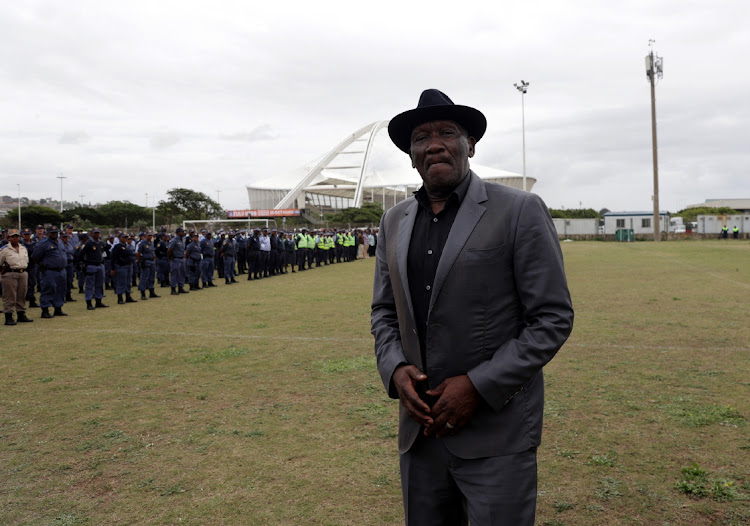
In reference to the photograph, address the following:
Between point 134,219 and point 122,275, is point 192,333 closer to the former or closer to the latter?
point 122,275

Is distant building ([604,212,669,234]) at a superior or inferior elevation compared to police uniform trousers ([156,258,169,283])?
superior

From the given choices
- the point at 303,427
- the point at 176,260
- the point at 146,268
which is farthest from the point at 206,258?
the point at 303,427

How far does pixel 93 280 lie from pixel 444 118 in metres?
13.5

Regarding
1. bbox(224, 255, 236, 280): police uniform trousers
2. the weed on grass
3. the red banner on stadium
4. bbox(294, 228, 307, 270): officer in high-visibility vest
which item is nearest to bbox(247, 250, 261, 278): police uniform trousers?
bbox(224, 255, 236, 280): police uniform trousers

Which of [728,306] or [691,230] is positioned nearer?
[728,306]

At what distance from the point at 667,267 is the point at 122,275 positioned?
18154mm

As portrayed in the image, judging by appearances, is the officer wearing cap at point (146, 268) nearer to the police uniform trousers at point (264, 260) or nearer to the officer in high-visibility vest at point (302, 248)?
the police uniform trousers at point (264, 260)

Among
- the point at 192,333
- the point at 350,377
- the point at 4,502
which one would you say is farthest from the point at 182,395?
the point at 192,333

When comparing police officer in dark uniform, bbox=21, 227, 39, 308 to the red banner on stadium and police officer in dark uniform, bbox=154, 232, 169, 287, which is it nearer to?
police officer in dark uniform, bbox=154, 232, 169, 287

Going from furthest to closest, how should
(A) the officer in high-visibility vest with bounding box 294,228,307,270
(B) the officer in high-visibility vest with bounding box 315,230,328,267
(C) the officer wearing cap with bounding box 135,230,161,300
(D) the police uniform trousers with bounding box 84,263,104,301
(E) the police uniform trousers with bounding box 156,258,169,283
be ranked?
(B) the officer in high-visibility vest with bounding box 315,230,328,267
(A) the officer in high-visibility vest with bounding box 294,228,307,270
(E) the police uniform trousers with bounding box 156,258,169,283
(C) the officer wearing cap with bounding box 135,230,161,300
(D) the police uniform trousers with bounding box 84,263,104,301

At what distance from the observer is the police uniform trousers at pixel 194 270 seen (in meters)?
18.2

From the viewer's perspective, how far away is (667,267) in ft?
70.6

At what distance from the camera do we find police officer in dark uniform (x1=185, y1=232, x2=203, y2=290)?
59.3 ft

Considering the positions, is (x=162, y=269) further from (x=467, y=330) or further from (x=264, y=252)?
(x=467, y=330)
